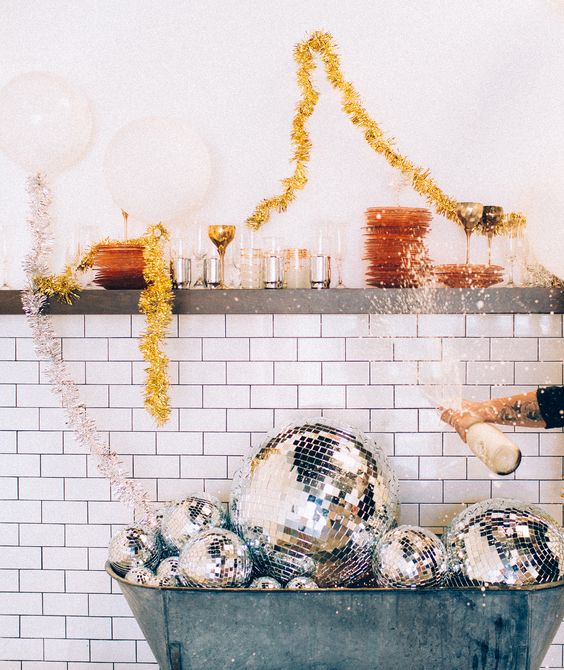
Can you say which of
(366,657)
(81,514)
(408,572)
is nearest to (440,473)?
(408,572)

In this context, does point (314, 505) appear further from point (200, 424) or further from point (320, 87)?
point (320, 87)

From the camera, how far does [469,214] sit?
2035 millimetres

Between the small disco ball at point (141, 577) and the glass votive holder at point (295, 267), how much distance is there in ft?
3.01

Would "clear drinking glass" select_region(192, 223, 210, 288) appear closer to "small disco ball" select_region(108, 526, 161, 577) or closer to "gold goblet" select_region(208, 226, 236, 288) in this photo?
"gold goblet" select_region(208, 226, 236, 288)

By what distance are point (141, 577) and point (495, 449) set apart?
39.8 inches

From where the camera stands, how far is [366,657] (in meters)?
1.78

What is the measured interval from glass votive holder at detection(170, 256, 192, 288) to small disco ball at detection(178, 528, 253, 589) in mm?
734

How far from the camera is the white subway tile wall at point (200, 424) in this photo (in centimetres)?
224

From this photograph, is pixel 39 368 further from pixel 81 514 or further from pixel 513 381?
pixel 513 381

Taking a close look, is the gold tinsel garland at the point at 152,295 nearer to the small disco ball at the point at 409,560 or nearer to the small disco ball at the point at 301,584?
the small disco ball at the point at 301,584

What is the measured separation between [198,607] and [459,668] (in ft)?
2.30

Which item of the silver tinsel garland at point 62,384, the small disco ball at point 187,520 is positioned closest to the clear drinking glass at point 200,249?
the silver tinsel garland at point 62,384

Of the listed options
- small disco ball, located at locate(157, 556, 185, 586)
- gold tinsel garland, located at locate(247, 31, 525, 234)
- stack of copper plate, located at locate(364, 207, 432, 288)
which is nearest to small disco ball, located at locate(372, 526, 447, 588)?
small disco ball, located at locate(157, 556, 185, 586)

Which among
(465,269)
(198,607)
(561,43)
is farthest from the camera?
(561,43)
